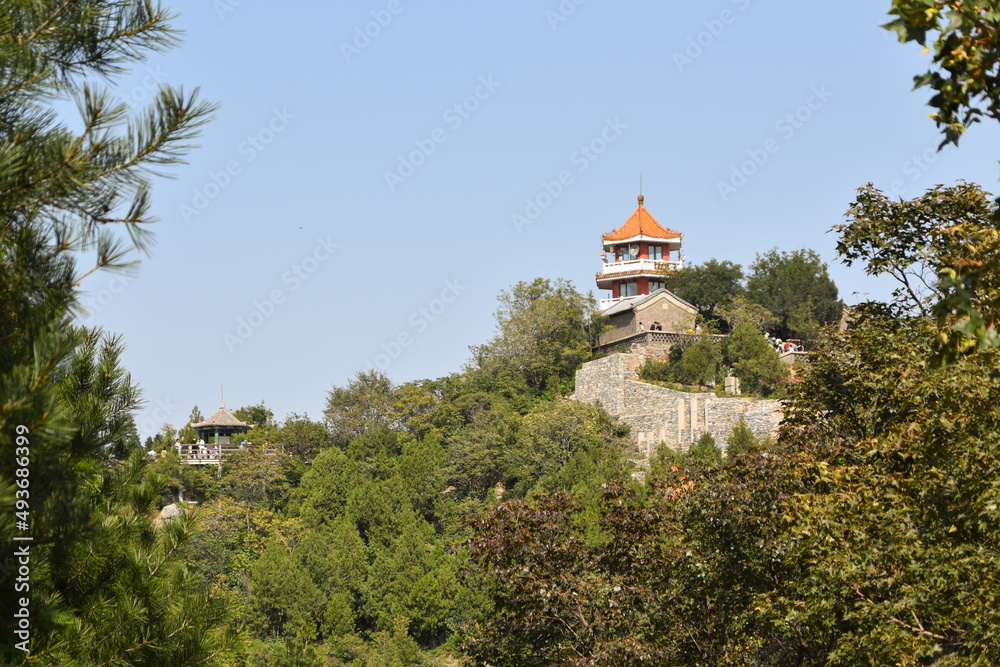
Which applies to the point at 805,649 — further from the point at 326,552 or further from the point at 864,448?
the point at 326,552

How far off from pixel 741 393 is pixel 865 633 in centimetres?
2010

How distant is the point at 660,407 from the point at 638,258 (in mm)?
10579

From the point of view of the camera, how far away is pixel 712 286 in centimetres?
3022

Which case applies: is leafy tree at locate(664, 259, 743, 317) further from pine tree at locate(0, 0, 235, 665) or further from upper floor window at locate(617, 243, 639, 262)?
pine tree at locate(0, 0, 235, 665)

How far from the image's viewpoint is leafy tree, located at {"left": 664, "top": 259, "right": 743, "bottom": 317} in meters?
30.0

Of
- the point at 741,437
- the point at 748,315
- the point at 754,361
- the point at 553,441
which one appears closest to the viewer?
the point at 741,437

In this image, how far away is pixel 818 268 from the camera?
2916 cm

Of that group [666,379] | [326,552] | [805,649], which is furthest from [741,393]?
[805,649]

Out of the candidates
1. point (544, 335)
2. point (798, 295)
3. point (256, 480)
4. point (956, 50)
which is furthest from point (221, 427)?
point (956, 50)

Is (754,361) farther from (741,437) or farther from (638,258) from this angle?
(638,258)

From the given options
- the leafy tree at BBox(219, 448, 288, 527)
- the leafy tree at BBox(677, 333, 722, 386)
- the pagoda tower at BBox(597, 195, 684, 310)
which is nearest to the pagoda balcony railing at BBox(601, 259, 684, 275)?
the pagoda tower at BBox(597, 195, 684, 310)

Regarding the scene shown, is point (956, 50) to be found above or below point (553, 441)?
below

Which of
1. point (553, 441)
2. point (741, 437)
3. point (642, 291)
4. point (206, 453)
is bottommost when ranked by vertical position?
point (741, 437)

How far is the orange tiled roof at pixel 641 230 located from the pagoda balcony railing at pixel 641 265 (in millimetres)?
979
